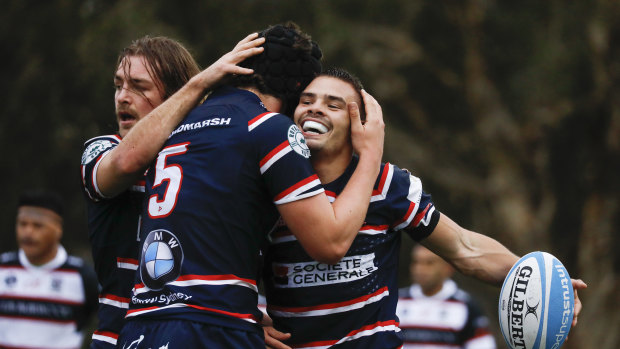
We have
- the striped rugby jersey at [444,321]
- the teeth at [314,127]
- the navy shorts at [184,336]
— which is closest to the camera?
the navy shorts at [184,336]

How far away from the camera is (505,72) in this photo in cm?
1595

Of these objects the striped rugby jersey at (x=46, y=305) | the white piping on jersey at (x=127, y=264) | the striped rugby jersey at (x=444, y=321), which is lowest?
the striped rugby jersey at (x=444, y=321)

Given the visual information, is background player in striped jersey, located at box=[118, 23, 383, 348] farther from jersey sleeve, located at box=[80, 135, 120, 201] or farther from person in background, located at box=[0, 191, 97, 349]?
person in background, located at box=[0, 191, 97, 349]

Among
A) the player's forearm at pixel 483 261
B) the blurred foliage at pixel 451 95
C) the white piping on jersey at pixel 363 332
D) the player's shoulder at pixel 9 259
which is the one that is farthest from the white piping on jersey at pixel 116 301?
the blurred foliage at pixel 451 95

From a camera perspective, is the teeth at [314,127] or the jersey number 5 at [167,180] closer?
the jersey number 5 at [167,180]

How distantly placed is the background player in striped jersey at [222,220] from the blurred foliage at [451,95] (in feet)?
34.5

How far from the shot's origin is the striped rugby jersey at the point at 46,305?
808 centimetres

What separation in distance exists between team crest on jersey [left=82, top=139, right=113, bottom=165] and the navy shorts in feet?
2.85

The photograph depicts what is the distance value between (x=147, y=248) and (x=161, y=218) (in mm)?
131

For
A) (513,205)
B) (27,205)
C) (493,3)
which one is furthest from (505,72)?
(27,205)

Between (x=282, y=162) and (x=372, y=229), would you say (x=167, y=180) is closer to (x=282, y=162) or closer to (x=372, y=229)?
(x=282, y=162)

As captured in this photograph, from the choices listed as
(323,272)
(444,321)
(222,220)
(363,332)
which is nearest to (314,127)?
(323,272)

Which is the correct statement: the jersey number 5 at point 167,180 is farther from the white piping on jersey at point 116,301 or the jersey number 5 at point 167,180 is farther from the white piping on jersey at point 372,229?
the white piping on jersey at point 372,229

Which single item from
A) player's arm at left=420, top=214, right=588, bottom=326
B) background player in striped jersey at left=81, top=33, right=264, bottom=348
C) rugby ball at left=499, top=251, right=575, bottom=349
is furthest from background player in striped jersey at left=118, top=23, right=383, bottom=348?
rugby ball at left=499, top=251, right=575, bottom=349
